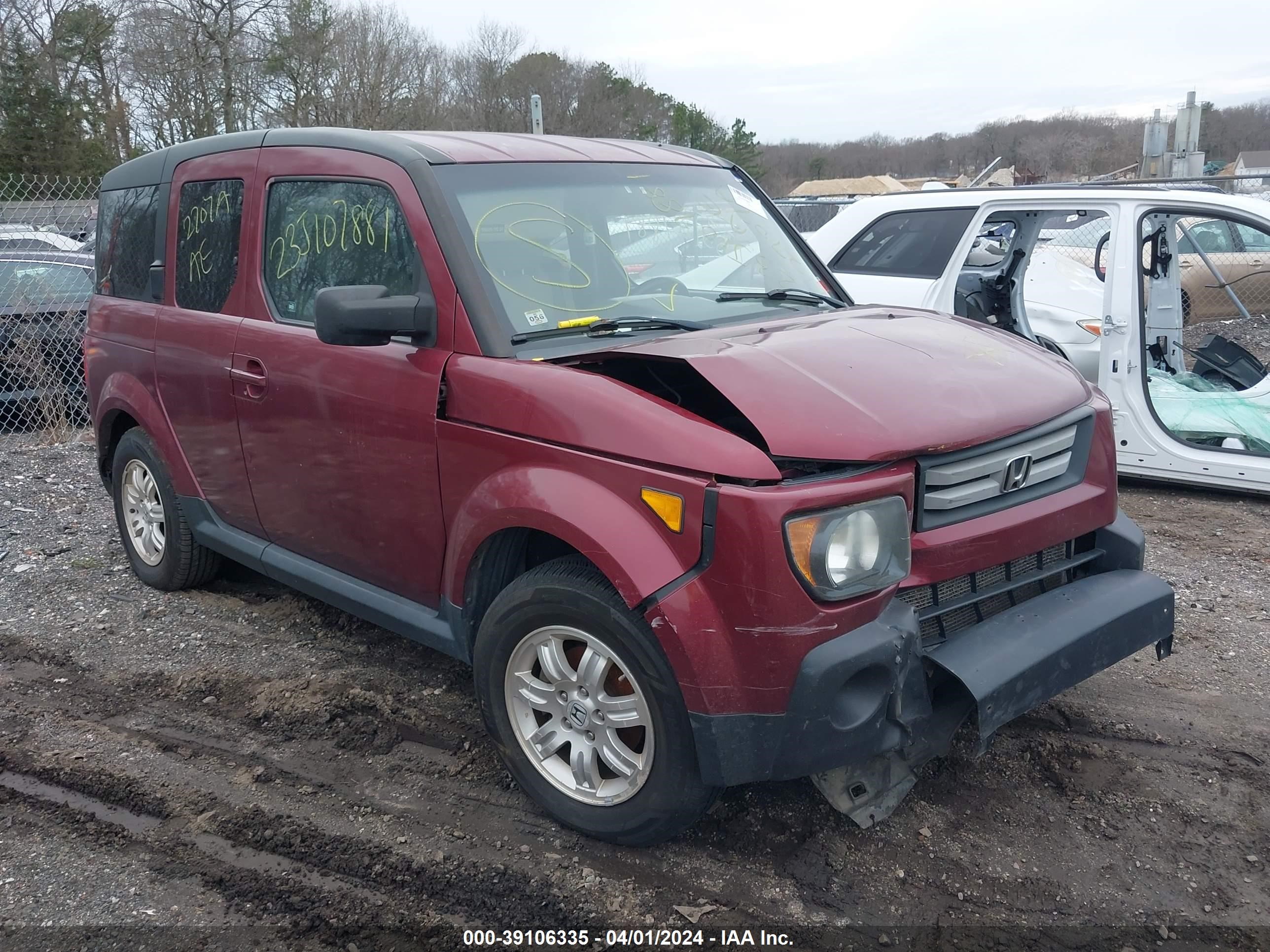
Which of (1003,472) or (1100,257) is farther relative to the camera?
(1100,257)

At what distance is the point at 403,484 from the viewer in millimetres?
3326

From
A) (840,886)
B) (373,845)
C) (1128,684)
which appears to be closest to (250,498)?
(373,845)

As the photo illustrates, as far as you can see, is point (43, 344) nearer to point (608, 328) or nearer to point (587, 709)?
point (608, 328)

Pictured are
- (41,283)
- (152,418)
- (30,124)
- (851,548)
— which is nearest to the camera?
(851,548)

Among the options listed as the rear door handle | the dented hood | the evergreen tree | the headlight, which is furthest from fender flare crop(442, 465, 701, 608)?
the evergreen tree

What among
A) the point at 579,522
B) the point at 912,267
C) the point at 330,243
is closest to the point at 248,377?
the point at 330,243

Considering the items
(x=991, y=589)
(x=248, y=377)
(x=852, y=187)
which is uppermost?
(x=852, y=187)

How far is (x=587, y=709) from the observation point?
2.86 meters

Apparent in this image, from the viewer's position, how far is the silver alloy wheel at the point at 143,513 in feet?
16.2

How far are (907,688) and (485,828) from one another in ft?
4.46

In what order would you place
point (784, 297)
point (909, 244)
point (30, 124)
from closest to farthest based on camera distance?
point (784, 297) → point (909, 244) → point (30, 124)

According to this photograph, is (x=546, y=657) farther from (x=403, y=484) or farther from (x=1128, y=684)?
(x=1128, y=684)

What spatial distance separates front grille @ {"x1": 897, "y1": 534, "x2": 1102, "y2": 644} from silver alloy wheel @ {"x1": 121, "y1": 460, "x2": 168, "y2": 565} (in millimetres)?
3659

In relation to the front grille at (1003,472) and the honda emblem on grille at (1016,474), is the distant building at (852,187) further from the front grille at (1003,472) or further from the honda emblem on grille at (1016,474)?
the honda emblem on grille at (1016,474)
